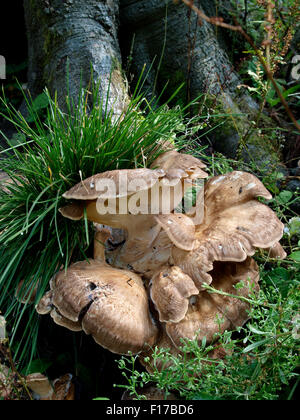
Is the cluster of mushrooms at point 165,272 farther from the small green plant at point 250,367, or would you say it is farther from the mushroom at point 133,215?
the small green plant at point 250,367

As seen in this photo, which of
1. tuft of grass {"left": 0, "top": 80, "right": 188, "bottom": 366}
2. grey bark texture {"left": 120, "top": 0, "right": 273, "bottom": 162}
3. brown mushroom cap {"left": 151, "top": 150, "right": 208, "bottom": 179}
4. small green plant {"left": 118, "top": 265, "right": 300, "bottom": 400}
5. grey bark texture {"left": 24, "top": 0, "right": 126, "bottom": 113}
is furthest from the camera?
grey bark texture {"left": 120, "top": 0, "right": 273, "bottom": 162}

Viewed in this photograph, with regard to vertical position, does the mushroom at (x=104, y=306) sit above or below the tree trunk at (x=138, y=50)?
below

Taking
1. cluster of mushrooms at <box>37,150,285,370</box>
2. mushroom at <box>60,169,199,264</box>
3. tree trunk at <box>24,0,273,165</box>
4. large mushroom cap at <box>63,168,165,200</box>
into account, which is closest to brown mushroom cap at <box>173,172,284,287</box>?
cluster of mushrooms at <box>37,150,285,370</box>

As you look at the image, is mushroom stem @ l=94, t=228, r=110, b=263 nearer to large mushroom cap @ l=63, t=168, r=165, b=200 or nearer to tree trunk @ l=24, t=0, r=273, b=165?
large mushroom cap @ l=63, t=168, r=165, b=200

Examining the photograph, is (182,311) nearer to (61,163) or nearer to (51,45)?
(61,163)

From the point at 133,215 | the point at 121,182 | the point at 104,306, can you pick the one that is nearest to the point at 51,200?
the point at 133,215

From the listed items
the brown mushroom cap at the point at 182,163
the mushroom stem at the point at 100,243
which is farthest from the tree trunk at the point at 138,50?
the mushroom stem at the point at 100,243
